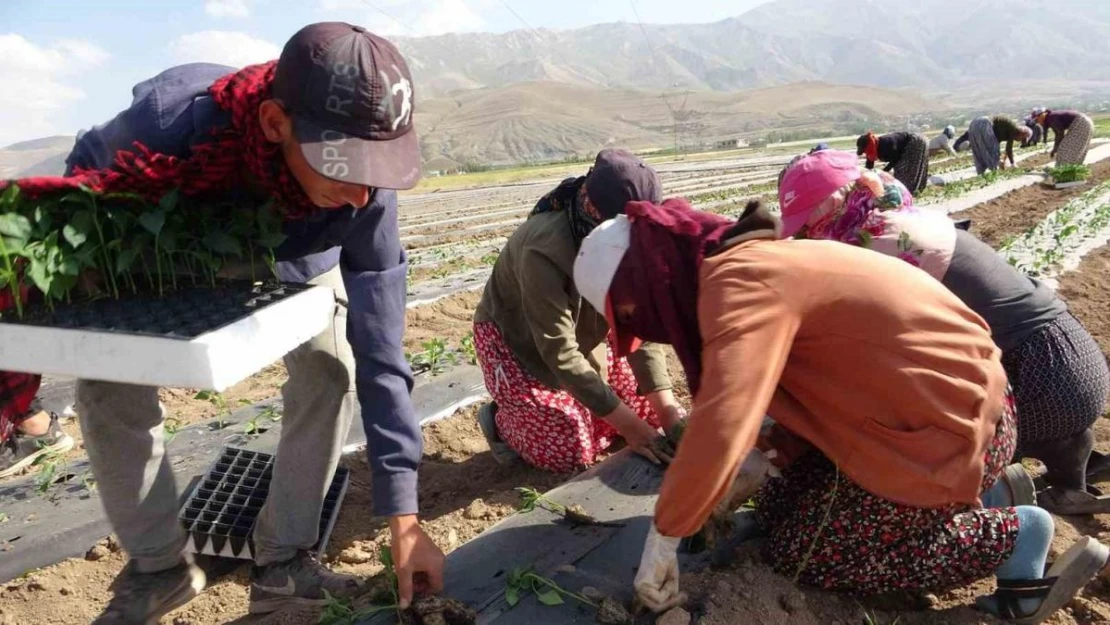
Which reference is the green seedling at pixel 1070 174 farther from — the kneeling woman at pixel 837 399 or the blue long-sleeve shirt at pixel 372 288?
the blue long-sleeve shirt at pixel 372 288

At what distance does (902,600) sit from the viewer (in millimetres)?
1967

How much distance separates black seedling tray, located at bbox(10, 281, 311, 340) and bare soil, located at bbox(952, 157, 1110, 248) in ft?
20.9

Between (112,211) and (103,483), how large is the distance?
644mm

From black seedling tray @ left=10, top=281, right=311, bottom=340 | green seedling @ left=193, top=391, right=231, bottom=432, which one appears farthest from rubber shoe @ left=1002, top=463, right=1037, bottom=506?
green seedling @ left=193, top=391, right=231, bottom=432

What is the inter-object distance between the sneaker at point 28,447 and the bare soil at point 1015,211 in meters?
6.62

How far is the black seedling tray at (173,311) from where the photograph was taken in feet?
4.75

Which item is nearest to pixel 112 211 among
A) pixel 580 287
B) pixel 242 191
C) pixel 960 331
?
pixel 242 191

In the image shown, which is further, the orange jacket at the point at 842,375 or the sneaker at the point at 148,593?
the sneaker at the point at 148,593

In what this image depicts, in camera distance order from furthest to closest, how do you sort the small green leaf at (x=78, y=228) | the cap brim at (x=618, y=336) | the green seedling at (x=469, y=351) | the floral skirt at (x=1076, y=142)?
the floral skirt at (x=1076, y=142) < the green seedling at (x=469, y=351) < the cap brim at (x=618, y=336) < the small green leaf at (x=78, y=228)

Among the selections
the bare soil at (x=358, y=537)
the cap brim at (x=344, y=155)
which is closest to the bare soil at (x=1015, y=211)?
the bare soil at (x=358, y=537)

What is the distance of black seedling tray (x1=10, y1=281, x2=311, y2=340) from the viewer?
56.9 inches

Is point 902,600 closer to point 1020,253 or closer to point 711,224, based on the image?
point 711,224

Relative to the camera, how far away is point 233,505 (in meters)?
2.41

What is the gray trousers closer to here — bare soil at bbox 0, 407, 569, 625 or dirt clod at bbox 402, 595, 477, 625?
bare soil at bbox 0, 407, 569, 625
